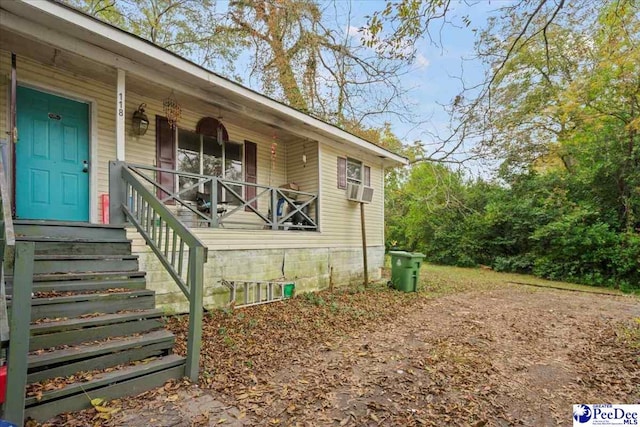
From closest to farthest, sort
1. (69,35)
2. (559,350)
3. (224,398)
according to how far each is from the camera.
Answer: (224,398) → (69,35) → (559,350)

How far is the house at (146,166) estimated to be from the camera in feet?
11.7

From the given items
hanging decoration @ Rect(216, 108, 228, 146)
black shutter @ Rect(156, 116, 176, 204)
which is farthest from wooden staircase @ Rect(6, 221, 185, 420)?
hanging decoration @ Rect(216, 108, 228, 146)

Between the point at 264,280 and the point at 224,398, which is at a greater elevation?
the point at 264,280

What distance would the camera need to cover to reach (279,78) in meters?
12.5

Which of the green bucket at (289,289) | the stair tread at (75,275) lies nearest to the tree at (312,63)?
the green bucket at (289,289)

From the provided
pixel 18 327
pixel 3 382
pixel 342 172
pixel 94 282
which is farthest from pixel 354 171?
pixel 3 382

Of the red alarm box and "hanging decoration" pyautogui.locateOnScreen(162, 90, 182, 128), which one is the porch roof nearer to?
"hanging decoration" pyautogui.locateOnScreen(162, 90, 182, 128)

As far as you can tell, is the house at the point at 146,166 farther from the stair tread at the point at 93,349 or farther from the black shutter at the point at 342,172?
the black shutter at the point at 342,172

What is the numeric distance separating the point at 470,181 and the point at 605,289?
6.87 m

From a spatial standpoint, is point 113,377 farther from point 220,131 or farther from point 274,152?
point 274,152

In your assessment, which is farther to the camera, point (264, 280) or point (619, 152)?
point (619, 152)

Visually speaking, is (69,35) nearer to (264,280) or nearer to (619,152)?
(264,280)

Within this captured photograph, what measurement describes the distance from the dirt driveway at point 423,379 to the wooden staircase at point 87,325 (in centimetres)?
19

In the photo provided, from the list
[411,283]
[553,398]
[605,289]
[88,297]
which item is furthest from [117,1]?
[605,289]
